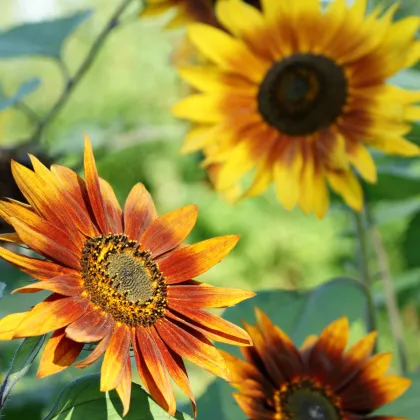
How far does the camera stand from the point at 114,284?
0.38 meters

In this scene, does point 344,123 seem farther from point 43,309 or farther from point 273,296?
point 43,309

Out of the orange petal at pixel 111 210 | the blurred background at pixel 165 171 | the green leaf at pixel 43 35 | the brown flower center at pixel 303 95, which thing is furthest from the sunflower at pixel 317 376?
the blurred background at pixel 165 171

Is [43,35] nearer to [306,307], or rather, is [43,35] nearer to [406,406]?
[306,307]

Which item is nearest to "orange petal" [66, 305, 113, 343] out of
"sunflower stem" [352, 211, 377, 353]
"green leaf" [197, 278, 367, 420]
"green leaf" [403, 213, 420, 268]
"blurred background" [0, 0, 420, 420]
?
"green leaf" [197, 278, 367, 420]

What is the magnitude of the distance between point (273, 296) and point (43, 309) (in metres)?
0.35

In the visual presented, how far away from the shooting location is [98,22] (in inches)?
105

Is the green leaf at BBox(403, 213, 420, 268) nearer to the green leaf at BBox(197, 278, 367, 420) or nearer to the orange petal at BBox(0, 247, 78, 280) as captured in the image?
the green leaf at BBox(197, 278, 367, 420)

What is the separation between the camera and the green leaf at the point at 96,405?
1.18ft

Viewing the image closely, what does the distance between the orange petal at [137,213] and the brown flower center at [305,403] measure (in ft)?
0.42

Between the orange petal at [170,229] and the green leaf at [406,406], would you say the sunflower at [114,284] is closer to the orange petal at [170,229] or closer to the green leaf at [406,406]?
the orange petal at [170,229]

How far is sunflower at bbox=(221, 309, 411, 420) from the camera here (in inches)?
18.1

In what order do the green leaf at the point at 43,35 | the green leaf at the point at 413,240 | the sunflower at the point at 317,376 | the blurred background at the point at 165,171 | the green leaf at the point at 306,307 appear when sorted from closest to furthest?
the sunflower at the point at 317,376
the green leaf at the point at 306,307
the green leaf at the point at 43,35
the green leaf at the point at 413,240
the blurred background at the point at 165,171

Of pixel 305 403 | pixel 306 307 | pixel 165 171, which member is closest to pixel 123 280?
pixel 305 403

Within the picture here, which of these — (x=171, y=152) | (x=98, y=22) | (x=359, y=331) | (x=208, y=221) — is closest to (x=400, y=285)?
(x=359, y=331)
